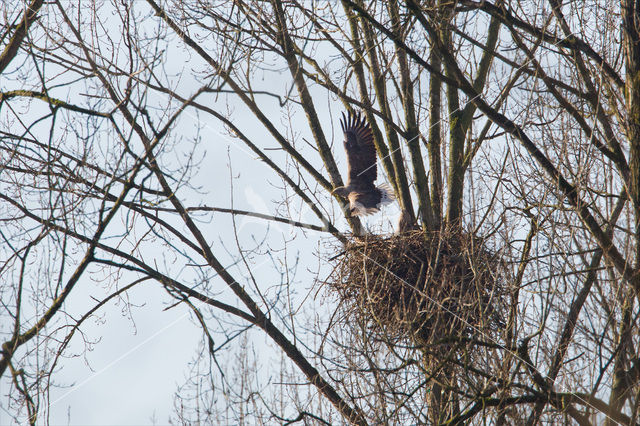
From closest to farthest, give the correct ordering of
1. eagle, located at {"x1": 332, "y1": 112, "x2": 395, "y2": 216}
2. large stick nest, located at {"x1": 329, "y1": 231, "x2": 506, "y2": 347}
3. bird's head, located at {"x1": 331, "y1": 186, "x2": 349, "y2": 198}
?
large stick nest, located at {"x1": 329, "y1": 231, "x2": 506, "y2": 347}
bird's head, located at {"x1": 331, "y1": 186, "x2": 349, "y2": 198}
eagle, located at {"x1": 332, "y1": 112, "x2": 395, "y2": 216}

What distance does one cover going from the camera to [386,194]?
7.34m

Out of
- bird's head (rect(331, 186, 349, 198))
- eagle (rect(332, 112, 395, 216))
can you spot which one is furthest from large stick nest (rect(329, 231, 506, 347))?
eagle (rect(332, 112, 395, 216))

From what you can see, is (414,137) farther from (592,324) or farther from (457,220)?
(592,324)

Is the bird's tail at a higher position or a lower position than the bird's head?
higher

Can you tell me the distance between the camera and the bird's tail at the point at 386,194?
729 centimetres

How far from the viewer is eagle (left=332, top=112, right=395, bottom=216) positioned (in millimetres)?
7012

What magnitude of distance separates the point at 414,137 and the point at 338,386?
100 inches

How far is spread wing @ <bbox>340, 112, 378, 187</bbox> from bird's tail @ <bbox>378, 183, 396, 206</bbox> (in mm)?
246

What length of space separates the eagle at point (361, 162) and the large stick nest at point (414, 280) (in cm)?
131

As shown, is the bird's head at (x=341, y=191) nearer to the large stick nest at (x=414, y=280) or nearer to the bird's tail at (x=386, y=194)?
the bird's tail at (x=386, y=194)

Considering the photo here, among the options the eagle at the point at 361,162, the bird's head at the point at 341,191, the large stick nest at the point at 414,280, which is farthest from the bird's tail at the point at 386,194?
the large stick nest at the point at 414,280

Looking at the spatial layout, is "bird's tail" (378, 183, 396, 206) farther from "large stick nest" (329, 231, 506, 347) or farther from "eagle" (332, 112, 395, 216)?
"large stick nest" (329, 231, 506, 347)

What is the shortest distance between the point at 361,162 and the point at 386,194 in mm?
479

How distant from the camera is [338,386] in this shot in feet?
15.9
